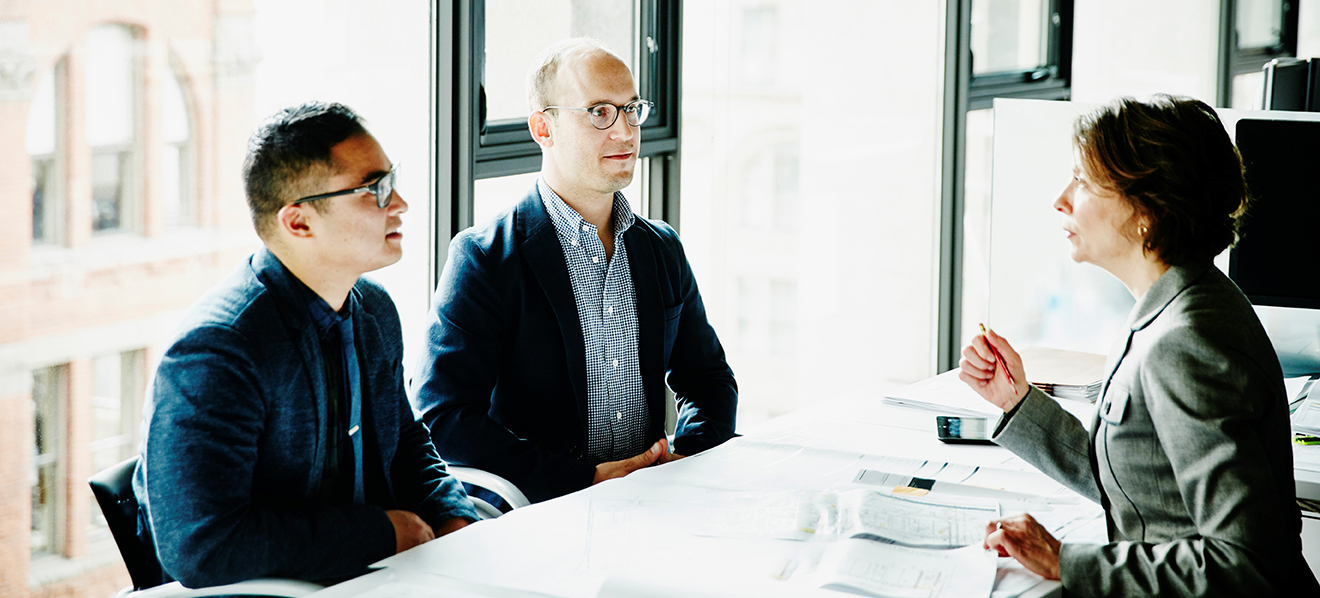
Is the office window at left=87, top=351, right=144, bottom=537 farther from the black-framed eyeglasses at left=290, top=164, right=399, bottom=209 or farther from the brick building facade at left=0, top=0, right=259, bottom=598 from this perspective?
the black-framed eyeglasses at left=290, top=164, right=399, bottom=209

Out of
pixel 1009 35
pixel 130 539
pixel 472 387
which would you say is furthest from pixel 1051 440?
pixel 1009 35

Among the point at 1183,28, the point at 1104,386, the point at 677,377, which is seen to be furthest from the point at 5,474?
the point at 1183,28

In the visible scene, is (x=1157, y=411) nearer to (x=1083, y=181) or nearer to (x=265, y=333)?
(x=1083, y=181)

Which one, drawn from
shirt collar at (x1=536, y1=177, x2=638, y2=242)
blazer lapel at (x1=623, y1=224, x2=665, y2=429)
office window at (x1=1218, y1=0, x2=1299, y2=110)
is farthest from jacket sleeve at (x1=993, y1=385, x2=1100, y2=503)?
office window at (x1=1218, y1=0, x2=1299, y2=110)

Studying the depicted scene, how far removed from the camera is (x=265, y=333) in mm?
1653

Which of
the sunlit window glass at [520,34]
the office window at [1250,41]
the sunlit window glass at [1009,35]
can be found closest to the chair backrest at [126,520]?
the sunlit window glass at [520,34]

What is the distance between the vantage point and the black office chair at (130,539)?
1.56 m

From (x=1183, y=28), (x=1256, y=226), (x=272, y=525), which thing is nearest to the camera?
(x=272, y=525)

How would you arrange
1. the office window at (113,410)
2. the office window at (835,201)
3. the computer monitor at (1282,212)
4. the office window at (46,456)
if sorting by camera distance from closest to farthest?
the office window at (46,456)
the office window at (113,410)
the computer monitor at (1282,212)
the office window at (835,201)

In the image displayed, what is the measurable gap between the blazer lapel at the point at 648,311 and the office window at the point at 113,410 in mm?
940

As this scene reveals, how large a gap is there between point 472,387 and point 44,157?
809mm

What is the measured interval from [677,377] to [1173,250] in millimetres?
1212

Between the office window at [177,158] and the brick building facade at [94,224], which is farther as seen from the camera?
the office window at [177,158]

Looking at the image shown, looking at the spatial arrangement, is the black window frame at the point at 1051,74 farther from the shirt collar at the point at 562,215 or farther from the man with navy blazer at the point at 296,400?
the man with navy blazer at the point at 296,400
